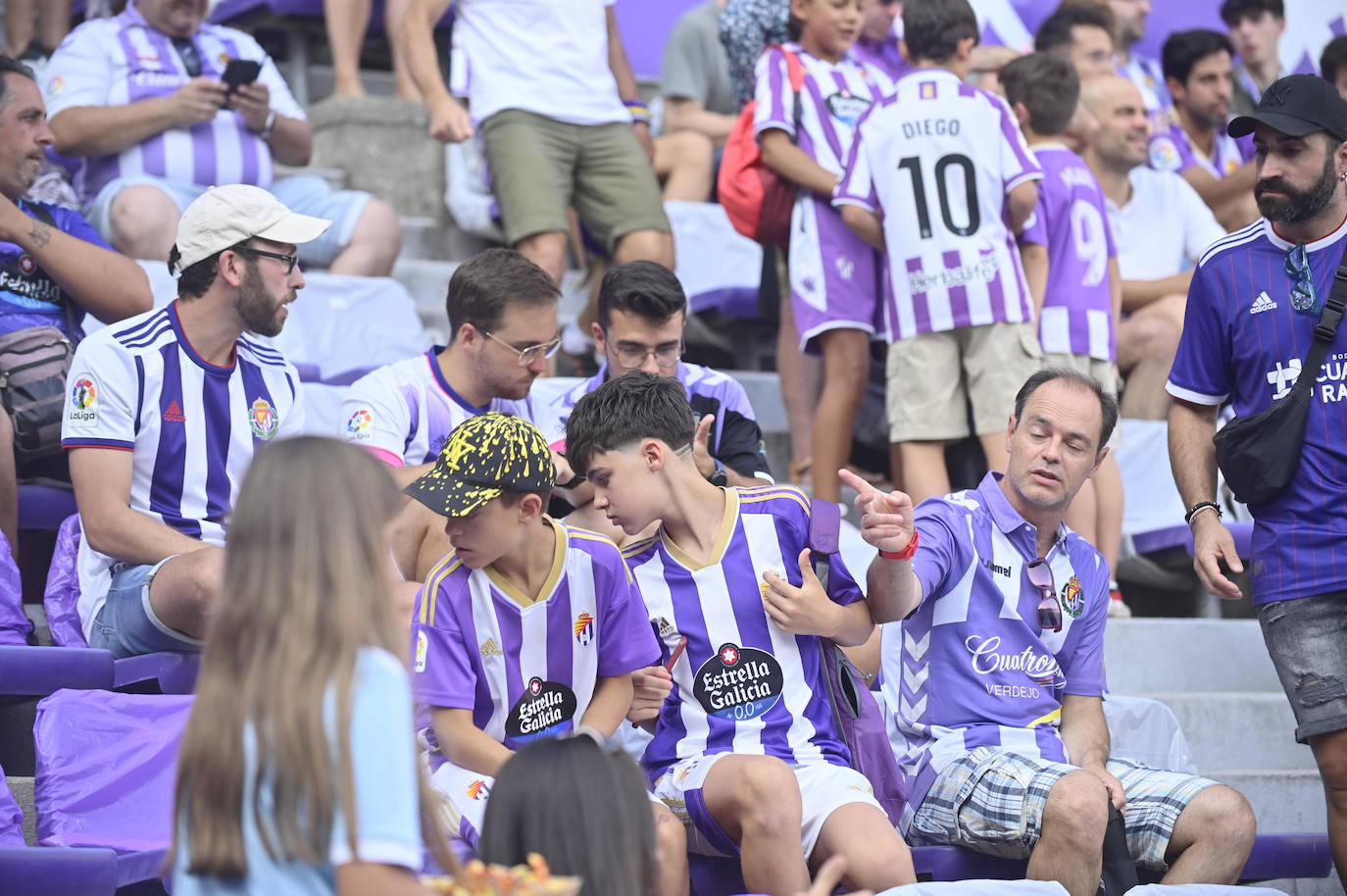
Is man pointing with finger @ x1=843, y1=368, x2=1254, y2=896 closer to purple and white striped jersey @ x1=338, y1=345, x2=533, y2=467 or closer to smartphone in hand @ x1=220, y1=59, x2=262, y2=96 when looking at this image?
purple and white striped jersey @ x1=338, y1=345, x2=533, y2=467

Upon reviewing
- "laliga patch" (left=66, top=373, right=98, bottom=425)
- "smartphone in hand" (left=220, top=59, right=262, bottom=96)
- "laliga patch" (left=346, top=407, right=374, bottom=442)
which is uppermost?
"smartphone in hand" (left=220, top=59, right=262, bottom=96)

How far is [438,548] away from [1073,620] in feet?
4.72

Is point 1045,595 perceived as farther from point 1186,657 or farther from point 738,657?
point 1186,657

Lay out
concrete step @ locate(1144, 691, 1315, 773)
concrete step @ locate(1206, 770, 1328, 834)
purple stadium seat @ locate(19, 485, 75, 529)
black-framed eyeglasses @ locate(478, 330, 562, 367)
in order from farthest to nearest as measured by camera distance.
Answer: concrete step @ locate(1144, 691, 1315, 773), concrete step @ locate(1206, 770, 1328, 834), purple stadium seat @ locate(19, 485, 75, 529), black-framed eyeglasses @ locate(478, 330, 562, 367)

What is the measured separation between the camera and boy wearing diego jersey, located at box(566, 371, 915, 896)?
335cm

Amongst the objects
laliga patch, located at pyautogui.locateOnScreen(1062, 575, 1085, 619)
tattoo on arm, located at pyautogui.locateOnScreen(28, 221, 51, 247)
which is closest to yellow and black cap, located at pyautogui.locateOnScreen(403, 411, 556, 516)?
laliga patch, located at pyautogui.locateOnScreen(1062, 575, 1085, 619)

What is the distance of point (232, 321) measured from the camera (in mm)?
4074

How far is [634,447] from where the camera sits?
11.2ft

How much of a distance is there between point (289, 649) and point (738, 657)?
5.31 ft

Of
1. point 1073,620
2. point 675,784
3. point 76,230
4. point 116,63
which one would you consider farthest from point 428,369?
Result: point 116,63

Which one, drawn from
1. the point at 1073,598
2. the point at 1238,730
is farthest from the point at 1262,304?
the point at 1238,730

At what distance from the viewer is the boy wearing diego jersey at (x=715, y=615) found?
335 cm

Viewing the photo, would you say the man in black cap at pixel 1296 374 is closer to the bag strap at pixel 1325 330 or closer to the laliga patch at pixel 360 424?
the bag strap at pixel 1325 330

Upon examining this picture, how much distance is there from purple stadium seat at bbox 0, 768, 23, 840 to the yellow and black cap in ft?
3.01
